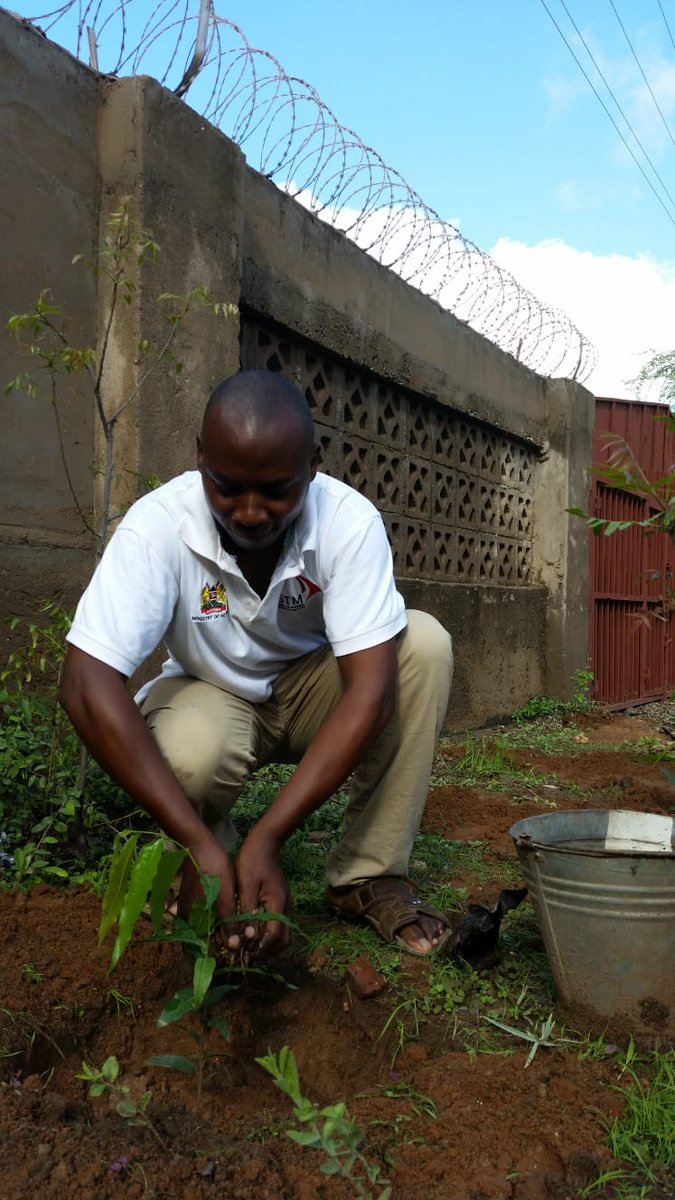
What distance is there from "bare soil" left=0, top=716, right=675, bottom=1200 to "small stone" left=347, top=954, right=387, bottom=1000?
0.02 meters

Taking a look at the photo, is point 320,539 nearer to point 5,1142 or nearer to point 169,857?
point 169,857

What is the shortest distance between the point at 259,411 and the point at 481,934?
1251 millimetres

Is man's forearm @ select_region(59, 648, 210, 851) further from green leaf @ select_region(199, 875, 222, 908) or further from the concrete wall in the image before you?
the concrete wall

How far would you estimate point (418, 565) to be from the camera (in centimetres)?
559

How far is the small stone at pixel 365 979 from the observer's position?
2072 millimetres

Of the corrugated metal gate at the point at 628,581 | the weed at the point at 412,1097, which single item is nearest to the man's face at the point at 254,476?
the weed at the point at 412,1097

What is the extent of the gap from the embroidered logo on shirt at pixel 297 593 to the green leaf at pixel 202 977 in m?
0.93

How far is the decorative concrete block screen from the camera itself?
15.2 ft

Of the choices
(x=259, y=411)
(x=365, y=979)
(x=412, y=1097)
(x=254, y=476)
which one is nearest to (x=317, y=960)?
(x=365, y=979)

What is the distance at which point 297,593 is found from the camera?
231 centimetres

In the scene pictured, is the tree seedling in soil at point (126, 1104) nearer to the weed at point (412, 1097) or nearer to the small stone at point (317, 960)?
the weed at point (412, 1097)

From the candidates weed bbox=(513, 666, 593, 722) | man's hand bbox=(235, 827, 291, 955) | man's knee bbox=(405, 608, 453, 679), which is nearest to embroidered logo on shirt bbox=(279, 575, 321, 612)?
man's knee bbox=(405, 608, 453, 679)

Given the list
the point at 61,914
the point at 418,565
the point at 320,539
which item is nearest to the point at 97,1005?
the point at 61,914

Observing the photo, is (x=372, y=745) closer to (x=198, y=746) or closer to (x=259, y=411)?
(x=198, y=746)
